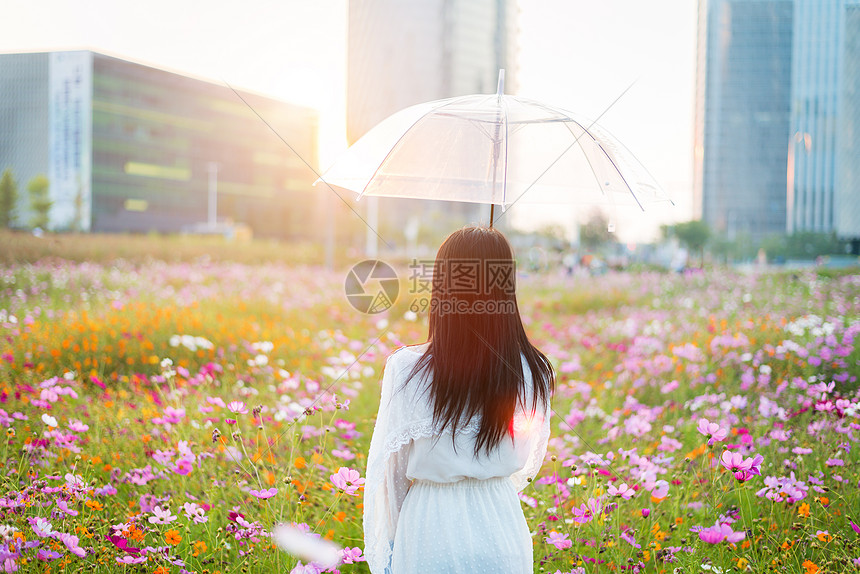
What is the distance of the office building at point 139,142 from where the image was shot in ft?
154

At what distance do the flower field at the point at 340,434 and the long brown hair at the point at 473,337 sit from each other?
2.10 ft

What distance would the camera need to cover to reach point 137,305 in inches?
257

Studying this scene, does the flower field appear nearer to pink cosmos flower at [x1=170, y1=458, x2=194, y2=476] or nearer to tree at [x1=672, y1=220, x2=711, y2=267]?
pink cosmos flower at [x1=170, y1=458, x2=194, y2=476]

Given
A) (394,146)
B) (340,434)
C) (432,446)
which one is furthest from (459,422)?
(340,434)

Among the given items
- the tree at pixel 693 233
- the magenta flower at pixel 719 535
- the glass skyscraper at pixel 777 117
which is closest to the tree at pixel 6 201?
the magenta flower at pixel 719 535

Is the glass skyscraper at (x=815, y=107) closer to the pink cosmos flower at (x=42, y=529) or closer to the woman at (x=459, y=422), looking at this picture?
the woman at (x=459, y=422)

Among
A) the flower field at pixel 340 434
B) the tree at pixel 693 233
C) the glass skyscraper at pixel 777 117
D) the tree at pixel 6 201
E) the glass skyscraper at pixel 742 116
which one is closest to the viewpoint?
the flower field at pixel 340 434

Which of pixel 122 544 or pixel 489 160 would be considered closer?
pixel 122 544

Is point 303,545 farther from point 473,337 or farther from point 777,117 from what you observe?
point 777,117

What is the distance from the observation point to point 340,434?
3396 mm

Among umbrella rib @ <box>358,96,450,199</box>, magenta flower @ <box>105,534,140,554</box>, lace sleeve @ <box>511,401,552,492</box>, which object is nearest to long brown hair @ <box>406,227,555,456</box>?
lace sleeve @ <box>511,401,552,492</box>

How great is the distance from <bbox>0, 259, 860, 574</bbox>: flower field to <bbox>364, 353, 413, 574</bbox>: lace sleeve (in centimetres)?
26

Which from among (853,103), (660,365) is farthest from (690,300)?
(853,103)

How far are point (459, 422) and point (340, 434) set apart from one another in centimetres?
192
